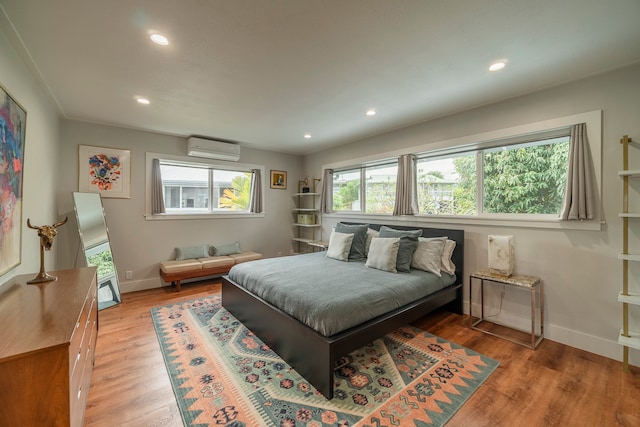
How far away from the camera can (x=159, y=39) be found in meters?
1.86

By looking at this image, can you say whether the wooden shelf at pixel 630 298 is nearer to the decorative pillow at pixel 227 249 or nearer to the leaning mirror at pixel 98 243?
the decorative pillow at pixel 227 249

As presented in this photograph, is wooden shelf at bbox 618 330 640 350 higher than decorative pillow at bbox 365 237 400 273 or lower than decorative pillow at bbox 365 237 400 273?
lower

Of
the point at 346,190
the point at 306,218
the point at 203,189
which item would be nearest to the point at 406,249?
the point at 346,190

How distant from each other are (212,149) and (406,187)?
330 centimetres

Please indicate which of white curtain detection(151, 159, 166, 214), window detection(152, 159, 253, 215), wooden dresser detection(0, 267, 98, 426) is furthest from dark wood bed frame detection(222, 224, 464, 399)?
window detection(152, 159, 253, 215)

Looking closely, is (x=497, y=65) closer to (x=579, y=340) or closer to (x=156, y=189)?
(x=579, y=340)

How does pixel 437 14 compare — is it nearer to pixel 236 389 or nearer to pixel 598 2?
pixel 598 2

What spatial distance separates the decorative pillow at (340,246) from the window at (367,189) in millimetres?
975

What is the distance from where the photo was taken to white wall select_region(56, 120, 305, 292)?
11.7 feet

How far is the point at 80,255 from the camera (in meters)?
3.58

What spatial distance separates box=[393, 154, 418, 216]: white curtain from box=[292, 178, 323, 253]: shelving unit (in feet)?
6.42

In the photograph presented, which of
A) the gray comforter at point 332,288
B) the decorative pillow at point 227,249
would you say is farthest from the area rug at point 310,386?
the decorative pillow at point 227,249

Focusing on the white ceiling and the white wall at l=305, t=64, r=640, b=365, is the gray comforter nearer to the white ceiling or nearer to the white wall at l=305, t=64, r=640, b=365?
the white wall at l=305, t=64, r=640, b=365

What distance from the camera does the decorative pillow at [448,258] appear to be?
318 cm
